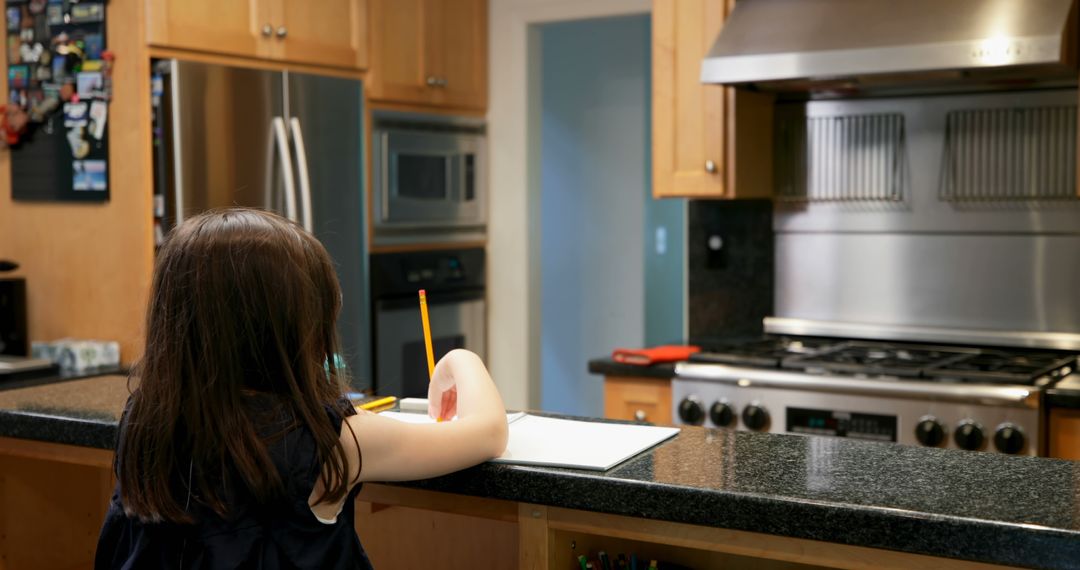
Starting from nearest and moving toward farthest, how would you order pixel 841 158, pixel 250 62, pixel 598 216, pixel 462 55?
pixel 250 62
pixel 841 158
pixel 462 55
pixel 598 216

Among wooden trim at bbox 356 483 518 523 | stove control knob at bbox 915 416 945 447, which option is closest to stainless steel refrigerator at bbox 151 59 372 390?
stove control knob at bbox 915 416 945 447

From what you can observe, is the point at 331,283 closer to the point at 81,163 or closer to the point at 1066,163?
the point at 81,163

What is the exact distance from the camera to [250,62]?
344 centimetres

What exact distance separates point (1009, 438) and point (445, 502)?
1.70 metres

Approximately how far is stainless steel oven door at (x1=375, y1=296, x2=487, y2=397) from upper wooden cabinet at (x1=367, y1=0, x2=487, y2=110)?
709mm

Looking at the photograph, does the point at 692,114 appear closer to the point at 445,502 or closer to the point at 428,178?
the point at 428,178

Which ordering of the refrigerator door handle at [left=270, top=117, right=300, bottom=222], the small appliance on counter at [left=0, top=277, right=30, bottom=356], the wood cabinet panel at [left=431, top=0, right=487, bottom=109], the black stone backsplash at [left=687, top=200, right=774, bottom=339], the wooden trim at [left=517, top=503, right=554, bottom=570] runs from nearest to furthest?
the wooden trim at [left=517, top=503, right=554, bottom=570], the small appliance on counter at [left=0, top=277, right=30, bottom=356], the refrigerator door handle at [left=270, top=117, right=300, bottom=222], the black stone backsplash at [left=687, top=200, right=774, bottom=339], the wood cabinet panel at [left=431, top=0, right=487, bottom=109]

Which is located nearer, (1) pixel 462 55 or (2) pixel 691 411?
(2) pixel 691 411

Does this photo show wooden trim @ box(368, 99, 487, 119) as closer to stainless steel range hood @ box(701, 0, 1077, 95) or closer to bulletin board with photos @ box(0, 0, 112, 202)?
bulletin board with photos @ box(0, 0, 112, 202)

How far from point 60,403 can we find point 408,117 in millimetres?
2267

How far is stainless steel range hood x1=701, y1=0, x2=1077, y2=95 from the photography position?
2816 millimetres

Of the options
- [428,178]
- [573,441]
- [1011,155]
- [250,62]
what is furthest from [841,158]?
[573,441]

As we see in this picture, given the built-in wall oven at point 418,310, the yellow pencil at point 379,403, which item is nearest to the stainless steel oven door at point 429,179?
the built-in wall oven at point 418,310

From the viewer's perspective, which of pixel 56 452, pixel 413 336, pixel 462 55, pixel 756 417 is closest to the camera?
pixel 56 452
